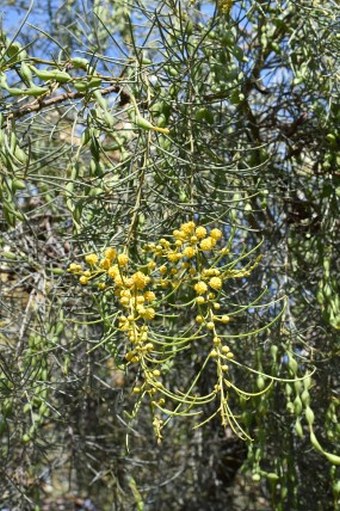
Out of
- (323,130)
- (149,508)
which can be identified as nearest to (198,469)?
(149,508)

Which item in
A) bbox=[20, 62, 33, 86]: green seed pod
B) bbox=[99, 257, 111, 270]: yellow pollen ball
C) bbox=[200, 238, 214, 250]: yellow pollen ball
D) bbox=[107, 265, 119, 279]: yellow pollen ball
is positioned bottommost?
bbox=[107, 265, 119, 279]: yellow pollen ball

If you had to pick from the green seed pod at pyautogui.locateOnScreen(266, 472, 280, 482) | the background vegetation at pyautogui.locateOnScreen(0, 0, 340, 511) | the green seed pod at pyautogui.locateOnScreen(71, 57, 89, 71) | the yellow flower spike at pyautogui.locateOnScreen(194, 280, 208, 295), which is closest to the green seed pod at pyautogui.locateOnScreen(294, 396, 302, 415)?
the background vegetation at pyautogui.locateOnScreen(0, 0, 340, 511)

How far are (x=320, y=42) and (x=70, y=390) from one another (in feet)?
3.64

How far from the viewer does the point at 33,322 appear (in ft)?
7.59

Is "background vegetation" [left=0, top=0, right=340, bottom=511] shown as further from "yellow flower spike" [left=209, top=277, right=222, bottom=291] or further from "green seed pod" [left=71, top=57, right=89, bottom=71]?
"yellow flower spike" [left=209, top=277, right=222, bottom=291]

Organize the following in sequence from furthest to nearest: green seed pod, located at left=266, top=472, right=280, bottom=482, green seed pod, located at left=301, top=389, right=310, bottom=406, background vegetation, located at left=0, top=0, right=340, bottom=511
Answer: green seed pod, located at left=266, top=472, right=280, bottom=482 → green seed pod, located at left=301, top=389, right=310, bottom=406 → background vegetation, located at left=0, top=0, right=340, bottom=511

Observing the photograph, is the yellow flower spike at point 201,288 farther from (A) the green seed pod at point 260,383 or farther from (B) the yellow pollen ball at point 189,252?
(A) the green seed pod at point 260,383

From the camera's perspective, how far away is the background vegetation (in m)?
1.67

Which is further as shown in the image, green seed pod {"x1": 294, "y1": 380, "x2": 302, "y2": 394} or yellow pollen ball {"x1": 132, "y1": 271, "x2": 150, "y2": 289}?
green seed pod {"x1": 294, "y1": 380, "x2": 302, "y2": 394}

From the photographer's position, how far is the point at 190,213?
1655mm

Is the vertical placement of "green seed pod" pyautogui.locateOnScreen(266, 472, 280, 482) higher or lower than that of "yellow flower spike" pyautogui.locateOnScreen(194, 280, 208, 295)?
lower

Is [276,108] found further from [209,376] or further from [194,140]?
[209,376]

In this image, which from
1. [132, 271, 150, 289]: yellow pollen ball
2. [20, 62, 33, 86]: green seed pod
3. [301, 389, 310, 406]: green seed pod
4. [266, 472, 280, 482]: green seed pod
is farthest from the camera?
[266, 472, 280, 482]: green seed pod

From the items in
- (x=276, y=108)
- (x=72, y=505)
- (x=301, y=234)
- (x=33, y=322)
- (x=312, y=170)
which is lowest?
(x=72, y=505)
